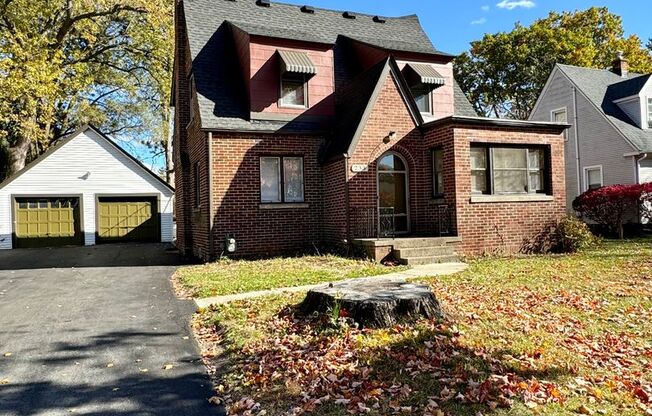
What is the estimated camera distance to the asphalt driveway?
4055mm

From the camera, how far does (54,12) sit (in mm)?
23578

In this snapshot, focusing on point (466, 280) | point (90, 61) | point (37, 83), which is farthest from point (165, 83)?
point (466, 280)

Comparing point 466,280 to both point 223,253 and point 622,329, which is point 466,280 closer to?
point 622,329

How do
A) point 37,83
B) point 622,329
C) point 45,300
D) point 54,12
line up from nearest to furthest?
1. point 622,329
2. point 45,300
3. point 37,83
4. point 54,12

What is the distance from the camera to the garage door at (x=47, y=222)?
830 inches

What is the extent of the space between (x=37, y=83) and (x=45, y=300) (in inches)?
519

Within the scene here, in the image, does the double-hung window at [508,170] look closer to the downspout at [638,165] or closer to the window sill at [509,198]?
the window sill at [509,198]

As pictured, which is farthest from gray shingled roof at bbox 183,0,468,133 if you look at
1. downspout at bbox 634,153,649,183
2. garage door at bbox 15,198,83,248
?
garage door at bbox 15,198,83,248

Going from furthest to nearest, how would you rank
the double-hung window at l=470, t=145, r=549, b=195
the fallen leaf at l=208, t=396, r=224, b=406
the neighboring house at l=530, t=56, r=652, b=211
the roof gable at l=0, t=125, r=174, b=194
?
the roof gable at l=0, t=125, r=174, b=194
the neighboring house at l=530, t=56, r=652, b=211
the double-hung window at l=470, t=145, r=549, b=195
the fallen leaf at l=208, t=396, r=224, b=406

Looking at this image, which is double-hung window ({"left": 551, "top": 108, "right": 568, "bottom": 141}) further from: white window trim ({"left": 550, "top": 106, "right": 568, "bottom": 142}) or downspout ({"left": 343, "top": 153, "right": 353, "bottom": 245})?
downspout ({"left": 343, "top": 153, "right": 353, "bottom": 245})

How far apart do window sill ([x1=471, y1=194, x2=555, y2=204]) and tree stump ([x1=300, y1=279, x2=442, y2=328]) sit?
A: 263 inches

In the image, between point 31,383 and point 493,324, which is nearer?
point 31,383

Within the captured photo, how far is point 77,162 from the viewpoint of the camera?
851 inches

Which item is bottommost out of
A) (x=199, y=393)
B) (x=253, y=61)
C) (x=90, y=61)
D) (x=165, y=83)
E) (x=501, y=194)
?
(x=199, y=393)
